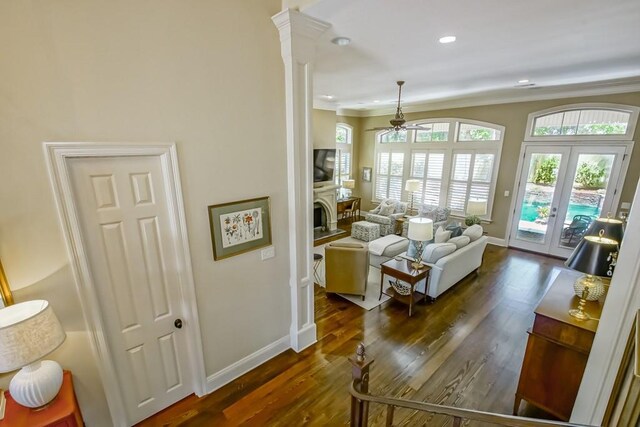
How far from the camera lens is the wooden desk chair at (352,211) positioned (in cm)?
915

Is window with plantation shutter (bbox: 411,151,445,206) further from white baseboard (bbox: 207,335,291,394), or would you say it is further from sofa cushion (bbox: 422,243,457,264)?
white baseboard (bbox: 207,335,291,394)

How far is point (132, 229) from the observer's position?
2.10 meters

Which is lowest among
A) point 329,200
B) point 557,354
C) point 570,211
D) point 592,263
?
point 557,354

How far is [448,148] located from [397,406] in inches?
280

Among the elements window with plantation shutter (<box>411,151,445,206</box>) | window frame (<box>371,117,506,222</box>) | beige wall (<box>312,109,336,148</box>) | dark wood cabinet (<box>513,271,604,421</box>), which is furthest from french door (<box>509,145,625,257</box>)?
beige wall (<box>312,109,336,148</box>)

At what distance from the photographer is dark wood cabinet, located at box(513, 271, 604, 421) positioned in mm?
2164

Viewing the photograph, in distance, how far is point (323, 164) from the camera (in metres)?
7.85

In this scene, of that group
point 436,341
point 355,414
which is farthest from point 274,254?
point 436,341

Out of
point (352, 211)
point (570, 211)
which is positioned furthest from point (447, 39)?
point (352, 211)

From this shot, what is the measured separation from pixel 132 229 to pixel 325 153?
20.2ft

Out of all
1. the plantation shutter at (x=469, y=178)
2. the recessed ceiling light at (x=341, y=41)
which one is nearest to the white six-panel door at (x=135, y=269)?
the recessed ceiling light at (x=341, y=41)

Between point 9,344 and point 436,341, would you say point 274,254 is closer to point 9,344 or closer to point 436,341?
point 9,344

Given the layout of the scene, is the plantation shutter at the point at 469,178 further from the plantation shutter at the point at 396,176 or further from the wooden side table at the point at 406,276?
the wooden side table at the point at 406,276

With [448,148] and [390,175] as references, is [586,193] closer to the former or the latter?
[448,148]
